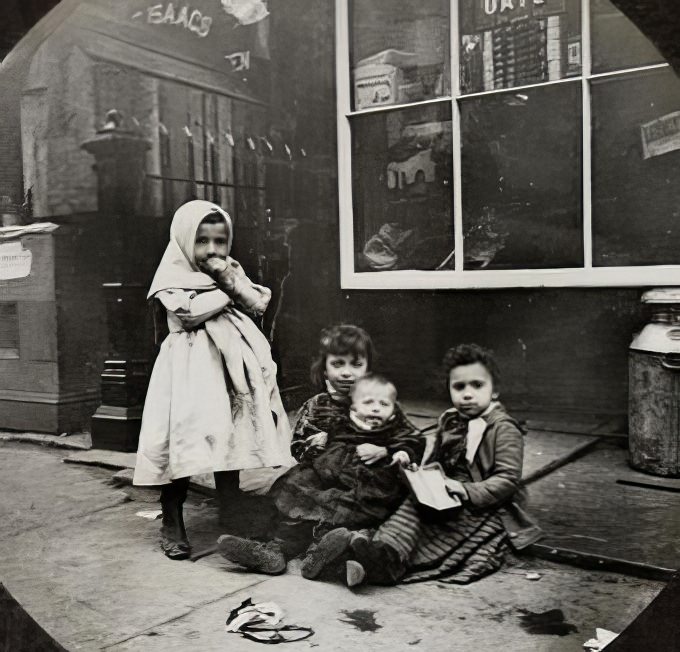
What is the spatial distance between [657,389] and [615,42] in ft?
2.60

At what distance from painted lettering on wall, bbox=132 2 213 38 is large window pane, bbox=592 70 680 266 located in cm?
101

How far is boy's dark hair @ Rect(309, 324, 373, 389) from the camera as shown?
1895 millimetres

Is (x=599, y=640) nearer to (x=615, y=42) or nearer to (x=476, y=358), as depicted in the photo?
(x=476, y=358)

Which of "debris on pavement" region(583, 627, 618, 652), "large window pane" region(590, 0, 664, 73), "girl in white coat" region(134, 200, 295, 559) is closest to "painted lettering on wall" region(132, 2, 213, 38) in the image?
"girl in white coat" region(134, 200, 295, 559)

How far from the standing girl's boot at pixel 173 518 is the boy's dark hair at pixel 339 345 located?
0.46 m

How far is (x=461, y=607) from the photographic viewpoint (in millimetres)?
1737

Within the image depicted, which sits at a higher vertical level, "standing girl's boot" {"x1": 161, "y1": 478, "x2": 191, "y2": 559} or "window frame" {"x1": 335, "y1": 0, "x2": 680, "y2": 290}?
"window frame" {"x1": 335, "y1": 0, "x2": 680, "y2": 290}

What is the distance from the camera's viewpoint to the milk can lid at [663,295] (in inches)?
67.7

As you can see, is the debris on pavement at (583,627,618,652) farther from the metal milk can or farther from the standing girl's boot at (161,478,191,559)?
the standing girl's boot at (161,478,191,559)

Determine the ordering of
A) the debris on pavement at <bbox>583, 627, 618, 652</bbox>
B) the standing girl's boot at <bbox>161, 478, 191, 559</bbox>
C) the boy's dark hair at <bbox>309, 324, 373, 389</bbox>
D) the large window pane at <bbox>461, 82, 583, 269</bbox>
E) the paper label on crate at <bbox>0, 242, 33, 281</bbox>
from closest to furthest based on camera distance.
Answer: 1. the debris on pavement at <bbox>583, 627, 618, 652</bbox>
2. the large window pane at <bbox>461, 82, 583, 269</bbox>
3. the boy's dark hair at <bbox>309, 324, 373, 389</bbox>
4. the standing girl's boot at <bbox>161, 478, 191, 559</bbox>
5. the paper label on crate at <bbox>0, 242, 33, 281</bbox>

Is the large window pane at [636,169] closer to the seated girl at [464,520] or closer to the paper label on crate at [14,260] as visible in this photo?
Answer: the seated girl at [464,520]

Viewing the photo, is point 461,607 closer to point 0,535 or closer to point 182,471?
point 182,471

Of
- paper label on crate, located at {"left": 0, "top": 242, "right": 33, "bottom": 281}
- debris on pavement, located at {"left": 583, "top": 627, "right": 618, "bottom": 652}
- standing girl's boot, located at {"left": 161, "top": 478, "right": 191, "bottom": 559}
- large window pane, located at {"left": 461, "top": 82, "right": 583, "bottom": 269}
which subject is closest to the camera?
debris on pavement, located at {"left": 583, "top": 627, "right": 618, "bottom": 652}

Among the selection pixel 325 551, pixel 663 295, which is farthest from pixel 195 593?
pixel 663 295
